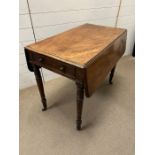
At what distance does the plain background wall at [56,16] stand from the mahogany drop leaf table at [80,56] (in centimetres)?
46

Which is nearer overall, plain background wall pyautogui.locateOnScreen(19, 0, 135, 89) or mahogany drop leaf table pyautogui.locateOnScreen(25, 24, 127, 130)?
mahogany drop leaf table pyautogui.locateOnScreen(25, 24, 127, 130)

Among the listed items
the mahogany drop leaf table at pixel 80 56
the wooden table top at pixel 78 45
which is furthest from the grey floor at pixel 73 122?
the wooden table top at pixel 78 45

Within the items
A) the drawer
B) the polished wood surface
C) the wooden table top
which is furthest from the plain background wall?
the polished wood surface

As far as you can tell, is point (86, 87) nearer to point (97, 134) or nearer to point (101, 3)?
point (97, 134)

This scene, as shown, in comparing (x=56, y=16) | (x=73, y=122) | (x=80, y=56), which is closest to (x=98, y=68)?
(x=80, y=56)

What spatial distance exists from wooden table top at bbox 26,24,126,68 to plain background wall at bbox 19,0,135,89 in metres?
0.39

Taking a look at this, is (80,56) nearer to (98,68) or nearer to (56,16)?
(98,68)

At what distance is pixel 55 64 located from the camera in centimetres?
113

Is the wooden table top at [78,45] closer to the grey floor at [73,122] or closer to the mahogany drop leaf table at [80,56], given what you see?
the mahogany drop leaf table at [80,56]

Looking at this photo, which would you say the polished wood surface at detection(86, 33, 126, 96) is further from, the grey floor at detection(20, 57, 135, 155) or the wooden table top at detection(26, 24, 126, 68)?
the grey floor at detection(20, 57, 135, 155)

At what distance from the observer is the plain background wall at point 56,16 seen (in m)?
1.63

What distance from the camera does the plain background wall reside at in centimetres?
163

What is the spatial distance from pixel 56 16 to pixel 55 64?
900mm
